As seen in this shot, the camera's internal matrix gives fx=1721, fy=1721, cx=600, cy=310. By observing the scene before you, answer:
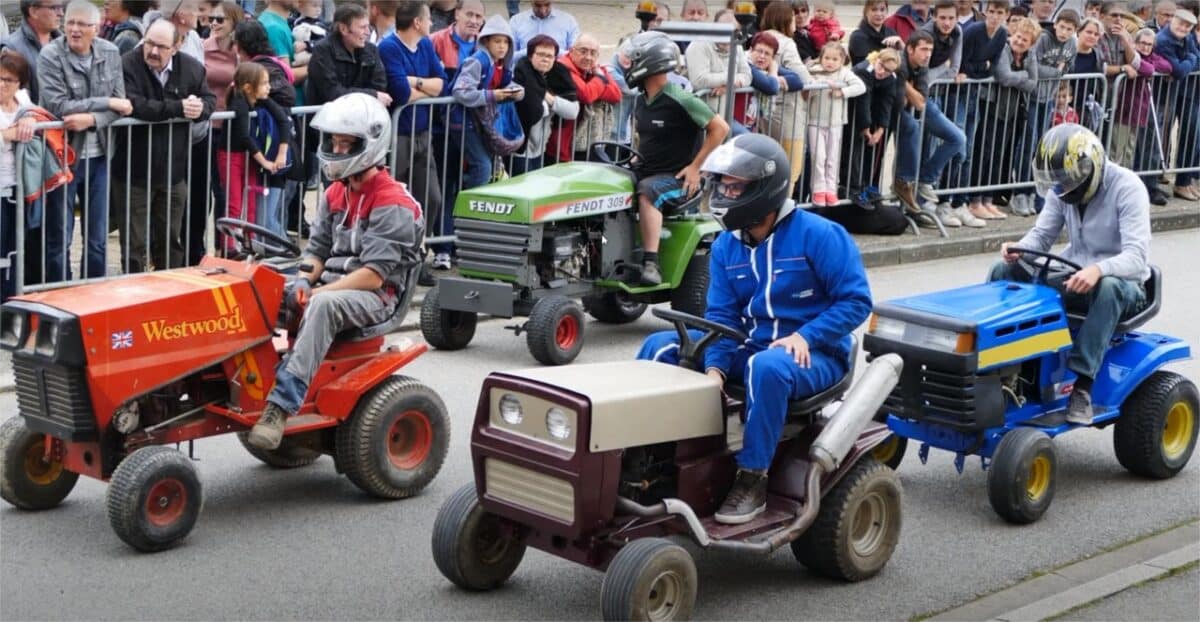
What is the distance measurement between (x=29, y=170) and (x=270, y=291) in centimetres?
360

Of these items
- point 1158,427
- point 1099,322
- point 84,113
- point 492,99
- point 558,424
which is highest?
point 492,99

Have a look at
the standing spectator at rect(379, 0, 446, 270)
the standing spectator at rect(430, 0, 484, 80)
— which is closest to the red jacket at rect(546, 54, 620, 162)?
the standing spectator at rect(430, 0, 484, 80)

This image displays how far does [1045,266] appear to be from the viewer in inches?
332

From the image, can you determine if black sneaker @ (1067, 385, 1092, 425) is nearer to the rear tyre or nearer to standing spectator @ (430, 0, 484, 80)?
the rear tyre

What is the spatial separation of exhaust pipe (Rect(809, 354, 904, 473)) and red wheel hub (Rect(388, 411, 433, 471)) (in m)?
2.14

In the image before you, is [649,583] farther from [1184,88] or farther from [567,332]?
[1184,88]

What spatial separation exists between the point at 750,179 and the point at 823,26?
9.33m

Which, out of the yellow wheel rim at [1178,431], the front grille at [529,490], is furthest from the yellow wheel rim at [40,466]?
the yellow wheel rim at [1178,431]

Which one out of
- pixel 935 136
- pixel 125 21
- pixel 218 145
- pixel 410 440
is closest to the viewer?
pixel 410 440

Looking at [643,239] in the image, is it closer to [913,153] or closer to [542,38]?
[542,38]

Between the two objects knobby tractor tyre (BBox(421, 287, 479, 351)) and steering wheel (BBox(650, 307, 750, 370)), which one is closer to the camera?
steering wheel (BBox(650, 307, 750, 370))

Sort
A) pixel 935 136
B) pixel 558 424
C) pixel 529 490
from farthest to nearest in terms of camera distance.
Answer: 1. pixel 935 136
2. pixel 529 490
3. pixel 558 424

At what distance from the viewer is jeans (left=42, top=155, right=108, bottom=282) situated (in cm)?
1073

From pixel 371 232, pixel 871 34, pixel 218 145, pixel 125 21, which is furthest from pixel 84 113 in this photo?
pixel 871 34
